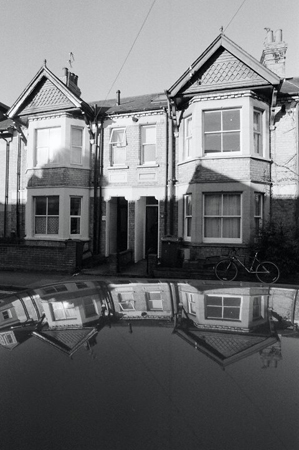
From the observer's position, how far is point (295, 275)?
11039mm

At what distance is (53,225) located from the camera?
15.6 m

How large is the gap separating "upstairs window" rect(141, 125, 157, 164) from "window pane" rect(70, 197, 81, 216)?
12.2 feet

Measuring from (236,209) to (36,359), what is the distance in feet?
40.0

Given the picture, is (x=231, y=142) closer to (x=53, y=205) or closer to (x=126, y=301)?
(x=53, y=205)

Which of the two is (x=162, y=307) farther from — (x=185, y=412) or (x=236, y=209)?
(x=236, y=209)

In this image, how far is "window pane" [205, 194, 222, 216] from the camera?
43.6ft

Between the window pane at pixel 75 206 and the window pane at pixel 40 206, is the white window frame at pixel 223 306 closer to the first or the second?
the window pane at pixel 75 206

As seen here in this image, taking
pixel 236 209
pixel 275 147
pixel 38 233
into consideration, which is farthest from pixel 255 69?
pixel 38 233

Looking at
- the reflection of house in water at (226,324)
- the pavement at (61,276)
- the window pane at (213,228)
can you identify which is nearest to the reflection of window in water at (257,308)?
the reflection of house in water at (226,324)

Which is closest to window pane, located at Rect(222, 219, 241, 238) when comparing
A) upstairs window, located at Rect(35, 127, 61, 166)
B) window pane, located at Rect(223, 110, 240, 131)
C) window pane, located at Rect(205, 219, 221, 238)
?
window pane, located at Rect(205, 219, 221, 238)

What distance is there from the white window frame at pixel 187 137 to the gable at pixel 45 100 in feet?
17.9

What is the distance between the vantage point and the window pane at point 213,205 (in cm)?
1329

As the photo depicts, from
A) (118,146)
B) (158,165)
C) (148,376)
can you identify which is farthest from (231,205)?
(148,376)

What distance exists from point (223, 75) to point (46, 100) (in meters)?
8.48
